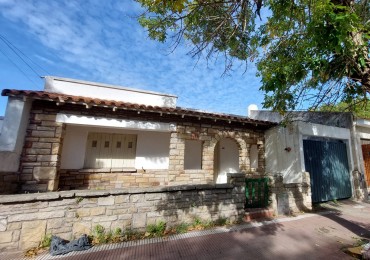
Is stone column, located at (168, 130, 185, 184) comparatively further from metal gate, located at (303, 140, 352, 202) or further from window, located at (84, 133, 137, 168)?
metal gate, located at (303, 140, 352, 202)

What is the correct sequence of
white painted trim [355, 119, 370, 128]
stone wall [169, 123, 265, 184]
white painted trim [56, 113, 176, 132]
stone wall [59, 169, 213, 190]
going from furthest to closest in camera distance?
1. white painted trim [355, 119, 370, 128]
2. stone wall [169, 123, 265, 184]
3. stone wall [59, 169, 213, 190]
4. white painted trim [56, 113, 176, 132]

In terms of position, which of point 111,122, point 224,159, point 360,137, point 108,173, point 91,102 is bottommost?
point 108,173

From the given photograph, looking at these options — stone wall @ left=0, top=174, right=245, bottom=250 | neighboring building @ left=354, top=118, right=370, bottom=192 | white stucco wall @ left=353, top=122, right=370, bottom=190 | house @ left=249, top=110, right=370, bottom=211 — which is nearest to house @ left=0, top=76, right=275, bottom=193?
house @ left=249, top=110, right=370, bottom=211

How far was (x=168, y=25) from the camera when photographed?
470 centimetres

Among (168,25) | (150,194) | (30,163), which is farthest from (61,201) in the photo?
(168,25)

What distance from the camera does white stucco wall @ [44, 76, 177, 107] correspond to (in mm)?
7809

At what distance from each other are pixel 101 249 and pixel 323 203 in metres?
8.16

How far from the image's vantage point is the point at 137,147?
26.5ft

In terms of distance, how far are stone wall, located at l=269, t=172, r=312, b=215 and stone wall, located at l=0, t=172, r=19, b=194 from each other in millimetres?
7263

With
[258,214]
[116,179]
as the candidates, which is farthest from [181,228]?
[116,179]

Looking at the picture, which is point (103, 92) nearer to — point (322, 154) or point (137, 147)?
point (137, 147)

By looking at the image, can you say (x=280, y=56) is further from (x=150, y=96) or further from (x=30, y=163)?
(x=30, y=163)

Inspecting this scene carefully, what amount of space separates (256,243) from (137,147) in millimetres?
5444

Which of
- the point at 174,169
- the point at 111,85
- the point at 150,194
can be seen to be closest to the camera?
the point at 150,194
